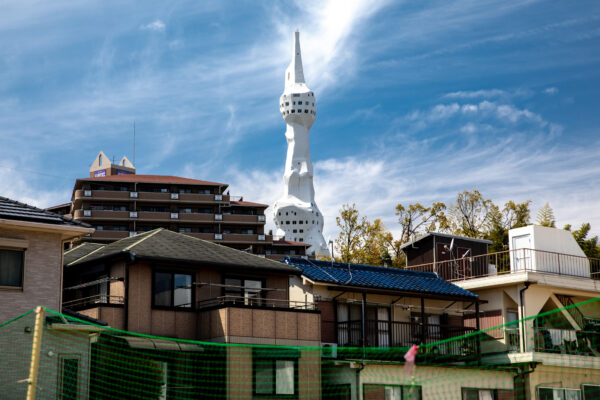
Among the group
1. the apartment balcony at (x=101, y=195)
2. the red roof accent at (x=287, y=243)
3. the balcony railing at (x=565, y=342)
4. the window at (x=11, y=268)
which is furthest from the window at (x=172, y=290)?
the red roof accent at (x=287, y=243)

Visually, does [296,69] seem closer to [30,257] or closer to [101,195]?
[101,195]

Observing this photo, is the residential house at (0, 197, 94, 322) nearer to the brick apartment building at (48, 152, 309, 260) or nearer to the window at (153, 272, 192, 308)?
the window at (153, 272, 192, 308)

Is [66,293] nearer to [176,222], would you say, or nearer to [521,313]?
[521,313]

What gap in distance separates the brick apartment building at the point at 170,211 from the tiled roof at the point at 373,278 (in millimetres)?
54912

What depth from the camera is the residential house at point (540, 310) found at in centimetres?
3158

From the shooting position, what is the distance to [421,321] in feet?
105

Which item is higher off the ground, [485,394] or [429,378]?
[429,378]

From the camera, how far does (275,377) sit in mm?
24641

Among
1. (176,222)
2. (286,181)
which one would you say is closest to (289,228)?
(286,181)

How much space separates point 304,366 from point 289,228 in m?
73.8

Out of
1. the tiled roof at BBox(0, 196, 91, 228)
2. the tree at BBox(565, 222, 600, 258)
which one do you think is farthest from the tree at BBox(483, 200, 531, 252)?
the tiled roof at BBox(0, 196, 91, 228)

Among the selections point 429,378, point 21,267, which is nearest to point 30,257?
point 21,267

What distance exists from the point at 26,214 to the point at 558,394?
67.2 ft

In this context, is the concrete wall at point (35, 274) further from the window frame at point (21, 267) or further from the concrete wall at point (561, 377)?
the concrete wall at point (561, 377)
